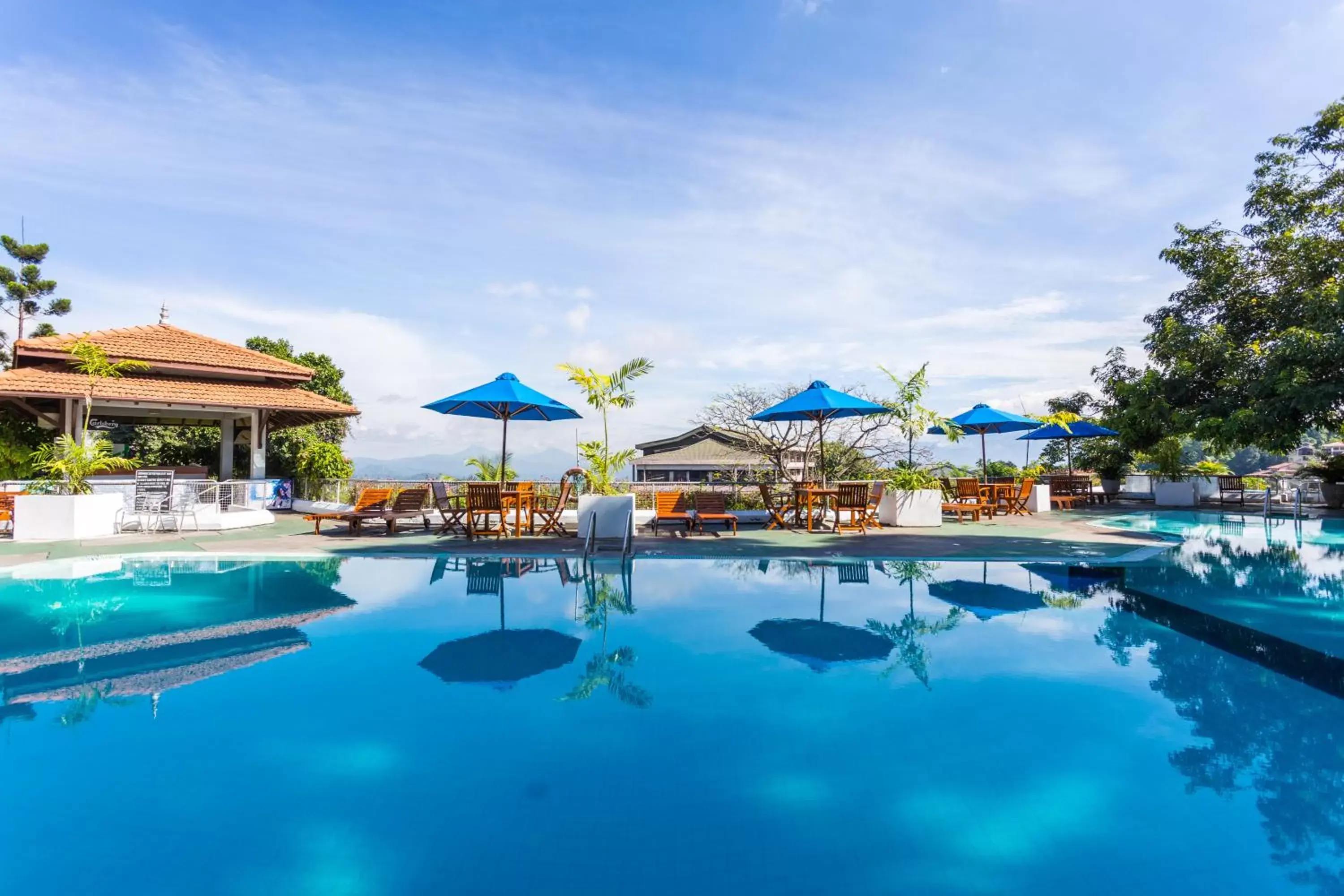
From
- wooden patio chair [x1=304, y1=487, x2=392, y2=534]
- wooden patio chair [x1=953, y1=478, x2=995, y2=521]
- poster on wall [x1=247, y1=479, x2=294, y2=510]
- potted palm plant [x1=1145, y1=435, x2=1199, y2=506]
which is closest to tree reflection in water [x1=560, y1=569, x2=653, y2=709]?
wooden patio chair [x1=304, y1=487, x2=392, y2=534]

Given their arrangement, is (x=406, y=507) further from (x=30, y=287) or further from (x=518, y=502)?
(x=30, y=287)

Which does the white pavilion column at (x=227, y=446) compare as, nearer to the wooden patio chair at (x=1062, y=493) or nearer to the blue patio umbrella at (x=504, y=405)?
the blue patio umbrella at (x=504, y=405)

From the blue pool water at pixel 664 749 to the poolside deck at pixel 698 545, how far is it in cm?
296

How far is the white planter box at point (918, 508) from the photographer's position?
1320 centimetres

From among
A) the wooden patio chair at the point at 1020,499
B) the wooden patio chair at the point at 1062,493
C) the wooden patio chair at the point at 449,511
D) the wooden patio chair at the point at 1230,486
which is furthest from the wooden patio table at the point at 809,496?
the wooden patio chair at the point at 1230,486

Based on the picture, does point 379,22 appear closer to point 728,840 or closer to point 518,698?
point 518,698

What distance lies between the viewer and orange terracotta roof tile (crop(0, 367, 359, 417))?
13641 millimetres

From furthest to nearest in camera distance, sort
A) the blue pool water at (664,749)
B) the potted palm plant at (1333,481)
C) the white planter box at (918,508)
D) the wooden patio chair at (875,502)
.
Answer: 1. the potted palm plant at (1333,481)
2. the white planter box at (918,508)
3. the wooden patio chair at (875,502)
4. the blue pool water at (664,749)

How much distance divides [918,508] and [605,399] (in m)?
6.54

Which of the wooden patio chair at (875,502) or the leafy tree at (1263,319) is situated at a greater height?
the leafy tree at (1263,319)

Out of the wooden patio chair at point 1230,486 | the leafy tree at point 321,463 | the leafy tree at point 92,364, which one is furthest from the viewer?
the wooden patio chair at point 1230,486

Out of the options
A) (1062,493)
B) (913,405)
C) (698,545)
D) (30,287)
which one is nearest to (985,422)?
(913,405)

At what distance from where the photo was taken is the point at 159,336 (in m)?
16.8

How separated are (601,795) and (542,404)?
9301 millimetres
